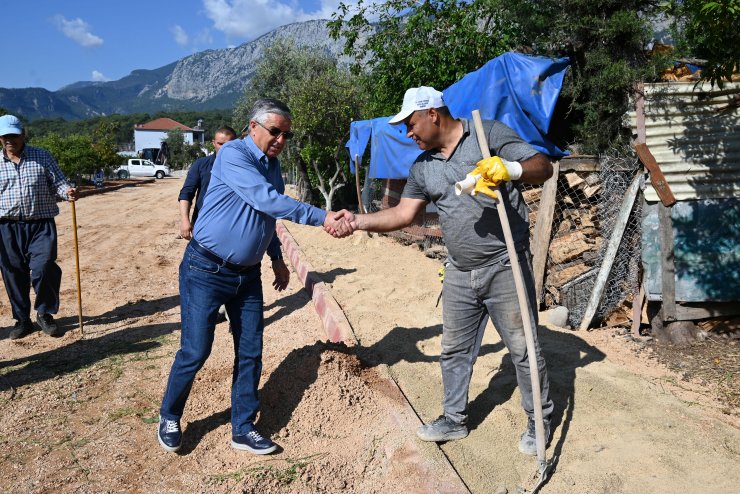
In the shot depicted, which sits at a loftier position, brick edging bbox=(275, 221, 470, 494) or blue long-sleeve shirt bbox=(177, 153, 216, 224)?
blue long-sleeve shirt bbox=(177, 153, 216, 224)

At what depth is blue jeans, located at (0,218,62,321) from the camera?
212 inches

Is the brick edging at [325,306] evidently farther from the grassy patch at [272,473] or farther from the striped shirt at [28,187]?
the striped shirt at [28,187]

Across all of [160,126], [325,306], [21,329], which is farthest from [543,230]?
[160,126]

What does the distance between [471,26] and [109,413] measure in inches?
390

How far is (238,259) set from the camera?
3145 millimetres

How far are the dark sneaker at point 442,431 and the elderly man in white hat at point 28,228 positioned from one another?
13.0 ft

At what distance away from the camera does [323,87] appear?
15.2 m

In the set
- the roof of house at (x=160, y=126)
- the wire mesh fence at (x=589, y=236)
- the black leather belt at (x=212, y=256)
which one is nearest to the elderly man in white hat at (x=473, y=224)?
the black leather belt at (x=212, y=256)

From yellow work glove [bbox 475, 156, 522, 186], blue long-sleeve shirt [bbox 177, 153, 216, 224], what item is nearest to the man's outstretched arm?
yellow work glove [bbox 475, 156, 522, 186]

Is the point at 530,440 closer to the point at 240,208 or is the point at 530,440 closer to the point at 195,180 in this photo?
the point at 240,208

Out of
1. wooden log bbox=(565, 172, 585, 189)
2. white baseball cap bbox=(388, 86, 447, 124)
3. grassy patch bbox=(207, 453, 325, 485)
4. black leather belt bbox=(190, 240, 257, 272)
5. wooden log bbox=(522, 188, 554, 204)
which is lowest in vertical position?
grassy patch bbox=(207, 453, 325, 485)

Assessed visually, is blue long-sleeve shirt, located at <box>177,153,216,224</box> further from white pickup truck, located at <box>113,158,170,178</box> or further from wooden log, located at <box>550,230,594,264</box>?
white pickup truck, located at <box>113,158,170,178</box>

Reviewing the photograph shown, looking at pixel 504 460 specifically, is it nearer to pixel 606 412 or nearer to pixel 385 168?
pixel 606 412

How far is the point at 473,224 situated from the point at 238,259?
50.9 inches
